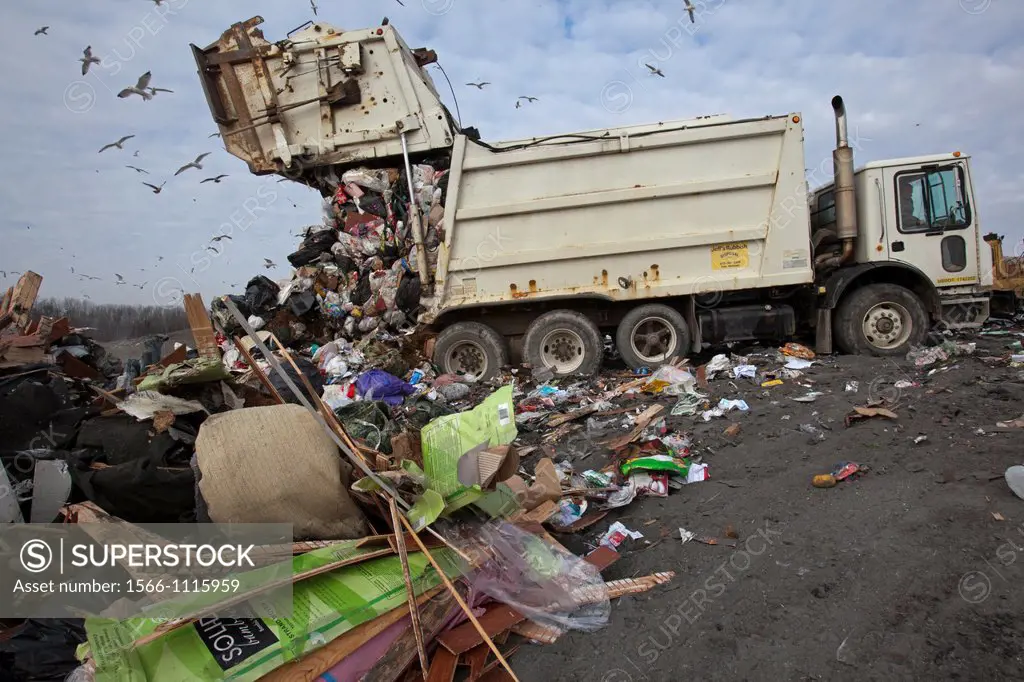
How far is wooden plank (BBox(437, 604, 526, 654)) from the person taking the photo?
6.02 feet

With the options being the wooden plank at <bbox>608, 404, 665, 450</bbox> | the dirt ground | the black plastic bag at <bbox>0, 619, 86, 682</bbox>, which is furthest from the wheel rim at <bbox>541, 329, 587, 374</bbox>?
the black plastic bag at <bbox>0, 619, 86, 682</bbox>

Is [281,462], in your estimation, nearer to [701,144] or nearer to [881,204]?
[701,144]

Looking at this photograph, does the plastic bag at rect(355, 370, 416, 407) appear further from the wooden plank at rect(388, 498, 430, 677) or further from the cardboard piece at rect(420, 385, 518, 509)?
the wooden plank at rect(388, 498, 430, 677)

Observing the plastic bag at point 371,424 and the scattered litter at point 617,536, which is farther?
the plastic bag at point 371,424

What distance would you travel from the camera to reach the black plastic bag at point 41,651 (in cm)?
176

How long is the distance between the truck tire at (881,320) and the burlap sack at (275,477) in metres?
5.11

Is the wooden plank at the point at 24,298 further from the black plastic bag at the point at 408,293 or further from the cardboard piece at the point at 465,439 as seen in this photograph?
the cardboard piece at the point at 465,439

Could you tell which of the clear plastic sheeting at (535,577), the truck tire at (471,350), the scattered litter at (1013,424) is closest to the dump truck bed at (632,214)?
the truck tire at (471,350)

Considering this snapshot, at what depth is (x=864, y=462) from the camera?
3.03 metres

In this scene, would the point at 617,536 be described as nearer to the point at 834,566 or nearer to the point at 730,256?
the point at 834,566

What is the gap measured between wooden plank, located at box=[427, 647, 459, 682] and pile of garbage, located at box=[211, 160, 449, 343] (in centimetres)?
432

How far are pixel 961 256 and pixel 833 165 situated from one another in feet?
4.82

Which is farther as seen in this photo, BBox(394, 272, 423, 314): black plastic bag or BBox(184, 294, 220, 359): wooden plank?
BBox(394, 272, 423, 314): black plastic bag

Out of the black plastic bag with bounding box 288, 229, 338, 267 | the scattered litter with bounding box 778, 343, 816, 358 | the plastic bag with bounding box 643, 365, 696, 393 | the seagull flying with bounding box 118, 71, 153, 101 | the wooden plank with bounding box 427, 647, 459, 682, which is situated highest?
→ the seagull flying with bounding box 118, 71, 153, 101
